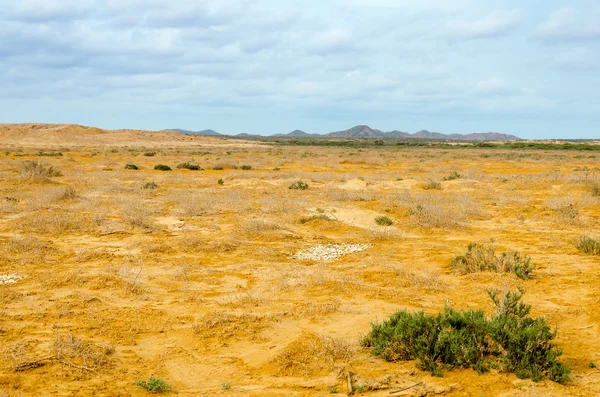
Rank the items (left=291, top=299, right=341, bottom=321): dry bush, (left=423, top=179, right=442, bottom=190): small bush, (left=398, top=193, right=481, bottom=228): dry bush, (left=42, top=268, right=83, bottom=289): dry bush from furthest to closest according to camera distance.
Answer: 1. (left=423, top=179, right=442, bottom=190): small bush
2. (left=398, top=193, right=481, bottom=228): dry bush
3. (left=42, top=268, right=83, bottom=289): dry bush
4. (left=291, top=299, right=341, bottom=321): dry bush

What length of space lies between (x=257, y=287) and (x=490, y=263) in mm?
3966

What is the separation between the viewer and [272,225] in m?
11.8

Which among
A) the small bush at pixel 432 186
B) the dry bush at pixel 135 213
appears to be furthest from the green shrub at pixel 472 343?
the small bush at pixel 432 186

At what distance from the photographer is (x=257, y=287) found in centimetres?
778

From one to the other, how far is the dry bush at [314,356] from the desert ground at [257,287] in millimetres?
17

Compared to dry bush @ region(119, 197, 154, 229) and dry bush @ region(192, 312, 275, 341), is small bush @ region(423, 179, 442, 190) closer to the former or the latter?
dry bush @ region(119, 197, 154, 229)

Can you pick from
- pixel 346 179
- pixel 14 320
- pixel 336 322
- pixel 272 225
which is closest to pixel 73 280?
pixel 14 320

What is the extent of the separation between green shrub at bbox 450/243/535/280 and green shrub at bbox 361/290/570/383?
2.79 metres

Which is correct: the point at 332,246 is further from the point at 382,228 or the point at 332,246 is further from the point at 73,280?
the point at 73,280

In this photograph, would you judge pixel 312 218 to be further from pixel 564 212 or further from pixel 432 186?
pixel 432 186

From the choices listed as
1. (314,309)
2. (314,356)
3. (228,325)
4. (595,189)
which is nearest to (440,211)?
(314,309)

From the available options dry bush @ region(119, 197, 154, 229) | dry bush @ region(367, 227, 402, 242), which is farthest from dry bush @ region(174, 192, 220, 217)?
dry bush @ region(367, 227, 402, 242)

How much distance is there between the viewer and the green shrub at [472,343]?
4727 millimetres

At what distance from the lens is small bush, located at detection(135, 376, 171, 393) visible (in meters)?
4.57
